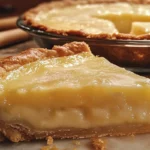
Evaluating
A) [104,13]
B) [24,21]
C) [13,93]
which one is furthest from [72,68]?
[104,13]

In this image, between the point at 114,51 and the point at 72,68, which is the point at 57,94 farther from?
the point at 114,51

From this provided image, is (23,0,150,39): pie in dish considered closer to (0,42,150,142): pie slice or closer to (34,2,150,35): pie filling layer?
(34,2,150,35): pie filling layer

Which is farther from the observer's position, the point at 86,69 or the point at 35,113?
the point at 86,69

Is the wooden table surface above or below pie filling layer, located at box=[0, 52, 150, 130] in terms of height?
below

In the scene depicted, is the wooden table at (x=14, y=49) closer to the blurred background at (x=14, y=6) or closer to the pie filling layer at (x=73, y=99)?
the pie filling layer at (x=73, y=99)

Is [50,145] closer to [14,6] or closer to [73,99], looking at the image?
[73,99]

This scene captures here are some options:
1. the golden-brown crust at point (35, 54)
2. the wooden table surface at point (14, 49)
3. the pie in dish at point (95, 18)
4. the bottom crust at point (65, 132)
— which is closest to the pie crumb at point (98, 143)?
the bottom crust at point (65, 132)

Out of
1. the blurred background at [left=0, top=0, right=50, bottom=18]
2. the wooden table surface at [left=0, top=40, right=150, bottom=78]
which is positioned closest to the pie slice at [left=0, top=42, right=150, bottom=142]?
the wooden table surface at [left=0, top=40, right=150, bottom=78]

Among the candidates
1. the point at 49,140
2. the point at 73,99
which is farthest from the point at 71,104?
the point at 49,140
